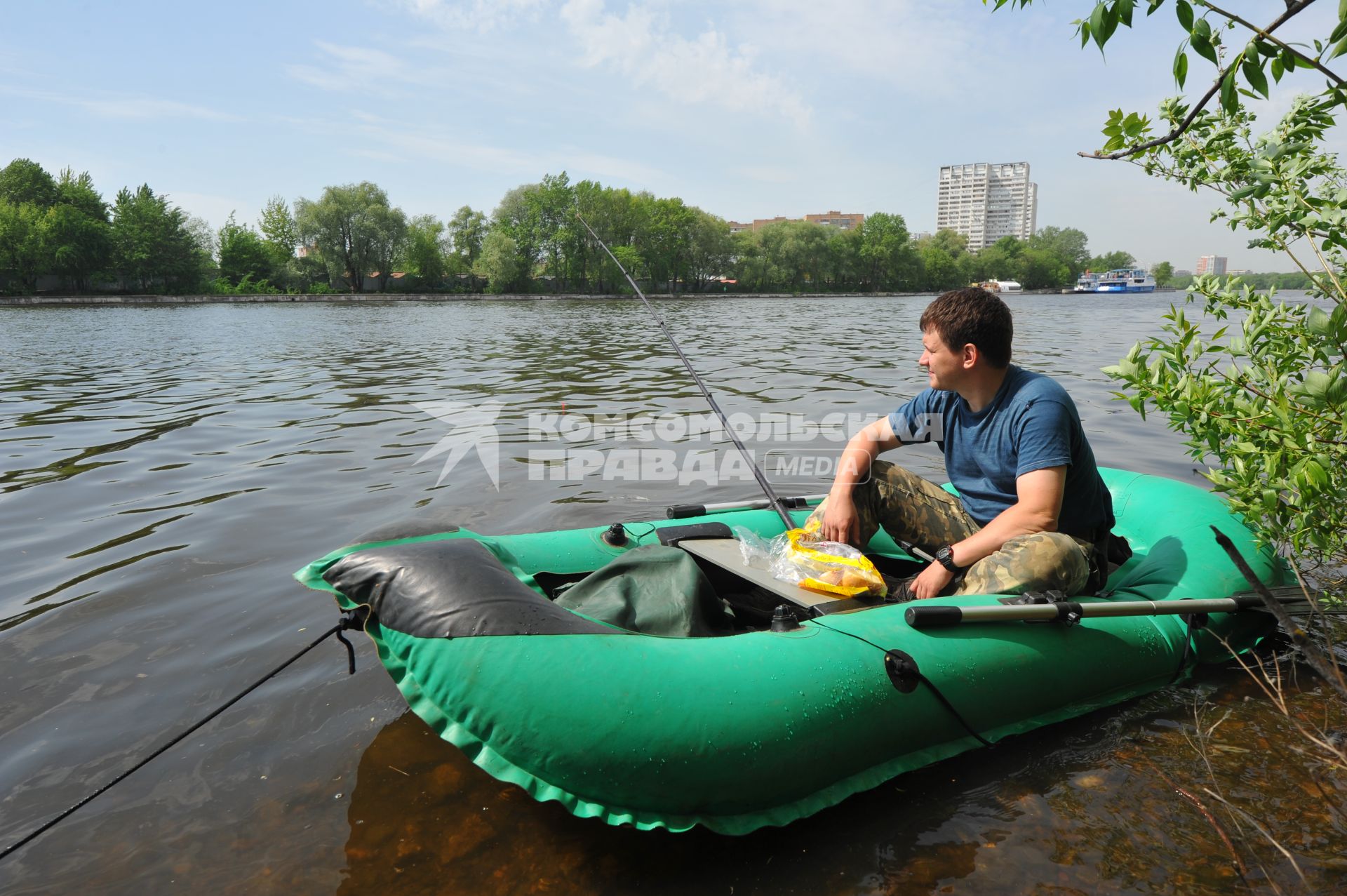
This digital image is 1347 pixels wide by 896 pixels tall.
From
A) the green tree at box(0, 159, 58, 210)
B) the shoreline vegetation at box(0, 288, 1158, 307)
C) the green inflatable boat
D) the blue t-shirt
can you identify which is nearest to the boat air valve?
the green inflatable boat

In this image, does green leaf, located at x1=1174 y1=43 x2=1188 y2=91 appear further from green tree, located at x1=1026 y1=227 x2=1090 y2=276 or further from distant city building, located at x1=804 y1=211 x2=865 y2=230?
distant city building, located at x1=804 y1=211 x2=865 y2=230

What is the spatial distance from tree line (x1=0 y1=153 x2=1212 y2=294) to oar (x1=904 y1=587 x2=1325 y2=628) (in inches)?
1657

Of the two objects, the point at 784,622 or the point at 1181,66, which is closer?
the point at 1181,66

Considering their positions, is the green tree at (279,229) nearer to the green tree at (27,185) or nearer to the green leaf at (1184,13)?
the green tree at (27,185)

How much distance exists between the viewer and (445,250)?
79875 mm

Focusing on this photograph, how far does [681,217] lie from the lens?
76.9 m

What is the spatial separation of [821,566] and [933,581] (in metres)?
0.45

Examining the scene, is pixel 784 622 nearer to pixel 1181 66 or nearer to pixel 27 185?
pixel 1181 66

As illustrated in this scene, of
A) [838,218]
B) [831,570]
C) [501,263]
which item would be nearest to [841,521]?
[831,570]

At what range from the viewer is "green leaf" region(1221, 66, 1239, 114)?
4.75ft

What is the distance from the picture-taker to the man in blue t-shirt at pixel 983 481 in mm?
3002

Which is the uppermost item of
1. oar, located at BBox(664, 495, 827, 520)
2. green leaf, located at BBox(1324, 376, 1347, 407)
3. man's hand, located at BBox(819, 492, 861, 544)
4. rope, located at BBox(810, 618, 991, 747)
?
green leaf, located at BBox(1324, 376, 1347, 407)

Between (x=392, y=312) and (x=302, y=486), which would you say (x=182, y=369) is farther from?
(x=392, y=312)

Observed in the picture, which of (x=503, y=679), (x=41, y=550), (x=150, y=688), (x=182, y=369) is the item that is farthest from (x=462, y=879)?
(x=182, y=369)
